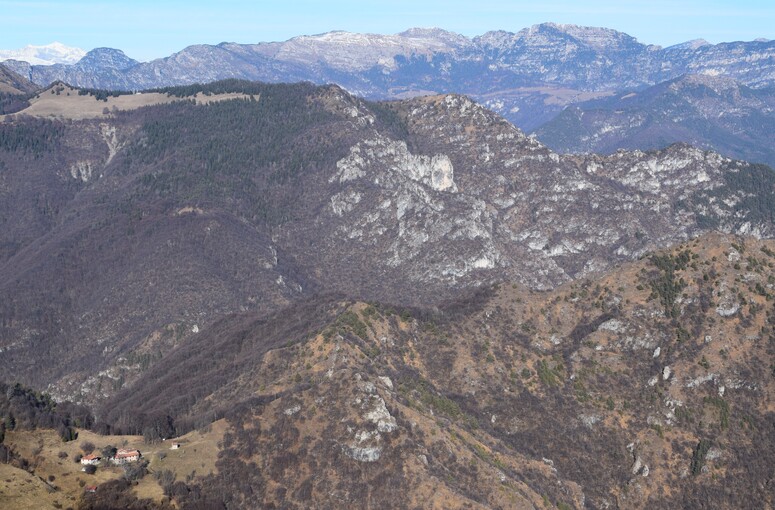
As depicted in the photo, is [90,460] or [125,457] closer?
[90,460]

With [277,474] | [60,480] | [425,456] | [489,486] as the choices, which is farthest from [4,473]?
[489,486]

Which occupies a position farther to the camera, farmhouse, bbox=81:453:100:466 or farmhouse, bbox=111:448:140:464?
farmhouse, bbox=111:448:140:464

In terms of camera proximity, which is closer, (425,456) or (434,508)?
(434,508)

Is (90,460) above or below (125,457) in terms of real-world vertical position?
above

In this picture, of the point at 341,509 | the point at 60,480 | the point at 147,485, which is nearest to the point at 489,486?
the point at 341,509

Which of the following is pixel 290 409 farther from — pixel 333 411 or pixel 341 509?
pixel 341 509

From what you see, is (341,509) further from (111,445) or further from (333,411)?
(111,445)

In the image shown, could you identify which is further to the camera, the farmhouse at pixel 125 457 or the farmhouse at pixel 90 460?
the farmhouse at pixel 125 457
